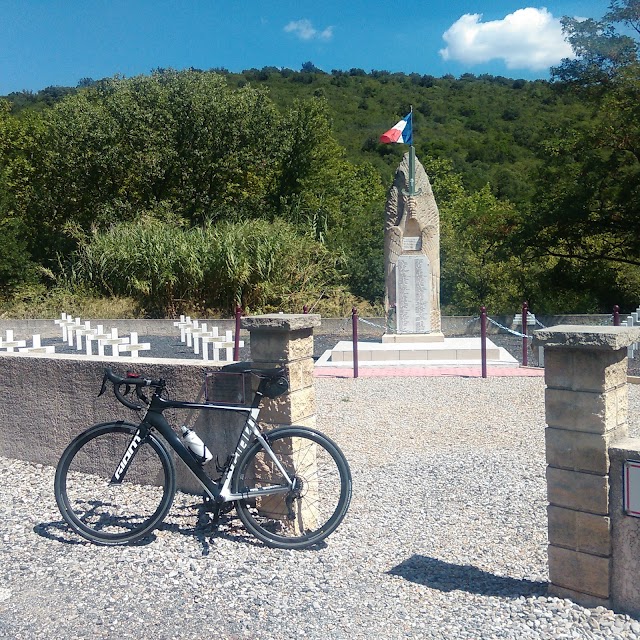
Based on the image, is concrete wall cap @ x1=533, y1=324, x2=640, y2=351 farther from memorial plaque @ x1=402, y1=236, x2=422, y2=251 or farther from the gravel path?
memorial plaque @ x1=402, y1=236, x2=422, y2=251

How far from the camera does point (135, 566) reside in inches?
161

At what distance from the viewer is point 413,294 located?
47.8ft

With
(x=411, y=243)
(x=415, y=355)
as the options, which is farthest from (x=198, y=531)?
(x=411, y=243)

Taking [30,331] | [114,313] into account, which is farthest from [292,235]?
[30,331]

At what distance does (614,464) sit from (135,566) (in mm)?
2471

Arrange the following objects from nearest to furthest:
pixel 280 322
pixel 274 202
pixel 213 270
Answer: pixel 280 322 → pixel 213 270 → pixel 274 202

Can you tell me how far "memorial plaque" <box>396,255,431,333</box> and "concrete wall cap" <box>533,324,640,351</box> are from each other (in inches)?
435

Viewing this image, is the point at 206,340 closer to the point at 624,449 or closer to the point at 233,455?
the point at 233,455

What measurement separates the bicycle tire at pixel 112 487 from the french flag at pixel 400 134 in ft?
34.2

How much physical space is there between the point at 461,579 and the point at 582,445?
1024 mm

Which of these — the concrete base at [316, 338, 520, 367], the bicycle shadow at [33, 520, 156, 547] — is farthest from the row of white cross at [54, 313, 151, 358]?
the bicycle shadow at [33, 520, 156, 547]

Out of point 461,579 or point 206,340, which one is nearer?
point 461,579

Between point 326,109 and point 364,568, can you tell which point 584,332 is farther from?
point 326,109

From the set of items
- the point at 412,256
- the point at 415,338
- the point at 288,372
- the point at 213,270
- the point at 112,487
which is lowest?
the point at 112,487
